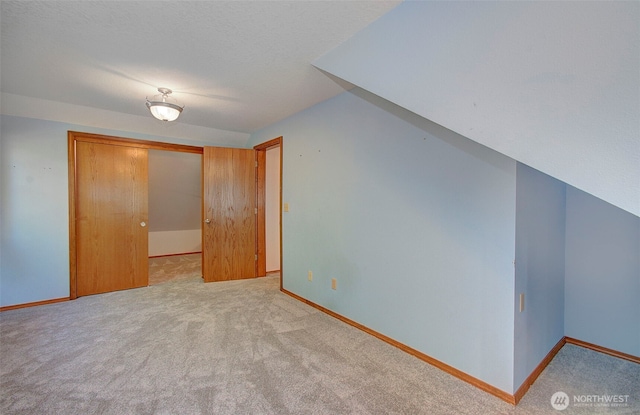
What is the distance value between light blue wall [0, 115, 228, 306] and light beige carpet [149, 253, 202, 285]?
1176 millimetres

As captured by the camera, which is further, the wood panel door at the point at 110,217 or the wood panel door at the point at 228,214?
the wood panel door at the point at 228,214

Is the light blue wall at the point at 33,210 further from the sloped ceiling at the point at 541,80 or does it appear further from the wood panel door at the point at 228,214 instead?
the sloped ceiling at the point at 541,80

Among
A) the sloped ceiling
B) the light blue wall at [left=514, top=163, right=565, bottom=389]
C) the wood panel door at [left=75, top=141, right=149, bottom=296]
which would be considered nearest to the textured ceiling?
the sloped ceiling

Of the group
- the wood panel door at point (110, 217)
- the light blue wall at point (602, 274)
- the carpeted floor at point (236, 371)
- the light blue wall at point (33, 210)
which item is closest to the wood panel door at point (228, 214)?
the wood panel door at point (110, 217)

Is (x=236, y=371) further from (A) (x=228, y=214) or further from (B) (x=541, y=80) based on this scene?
(A) (x=228, y=214)

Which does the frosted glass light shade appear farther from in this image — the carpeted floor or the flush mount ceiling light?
the carpeted floor

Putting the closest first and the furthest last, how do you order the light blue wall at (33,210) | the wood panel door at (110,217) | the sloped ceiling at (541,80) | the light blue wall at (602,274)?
the sloped ceiling at (541,80)
the light blue wall at (602,274)
the light blue wall at (33,210)
the wood panel door at (110,217)

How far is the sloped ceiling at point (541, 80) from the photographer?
0.85m

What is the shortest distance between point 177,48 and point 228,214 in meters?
2.60

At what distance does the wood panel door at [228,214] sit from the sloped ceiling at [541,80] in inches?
130

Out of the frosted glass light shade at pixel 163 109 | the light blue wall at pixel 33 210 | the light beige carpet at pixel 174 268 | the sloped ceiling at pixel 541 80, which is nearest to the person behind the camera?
the sloped ceiling at pixel 541 80

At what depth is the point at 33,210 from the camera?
3.20 meters

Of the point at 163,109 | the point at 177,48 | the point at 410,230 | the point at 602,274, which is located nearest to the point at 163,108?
the point at 163,109

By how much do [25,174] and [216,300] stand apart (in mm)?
2605
